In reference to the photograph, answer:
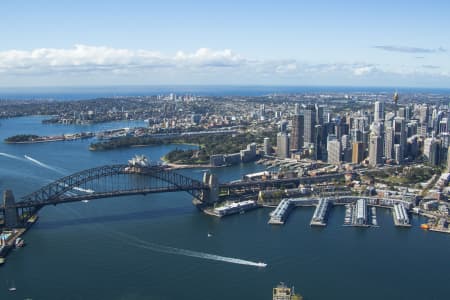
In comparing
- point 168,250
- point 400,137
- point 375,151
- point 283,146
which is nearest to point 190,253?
point 168,250

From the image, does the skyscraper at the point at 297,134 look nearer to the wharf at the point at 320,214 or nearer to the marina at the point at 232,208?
the wharf at the point at 320,214

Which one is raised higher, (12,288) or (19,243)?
(19,243)

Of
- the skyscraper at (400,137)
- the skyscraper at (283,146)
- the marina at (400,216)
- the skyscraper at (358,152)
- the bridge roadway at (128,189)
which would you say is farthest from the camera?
the skyscraper at (283,146)

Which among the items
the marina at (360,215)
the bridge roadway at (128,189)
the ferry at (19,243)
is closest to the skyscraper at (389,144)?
the bridge roadway at (128,189)

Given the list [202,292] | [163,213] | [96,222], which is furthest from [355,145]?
[202,292]

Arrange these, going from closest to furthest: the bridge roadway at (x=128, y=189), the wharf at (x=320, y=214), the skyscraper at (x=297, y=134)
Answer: the bridge roadway at (x=128, y=189), the wharf at (x=320, y=214), the skyscraper at (x=297, y=134)

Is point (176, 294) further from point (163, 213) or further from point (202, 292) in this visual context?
point (163, 213)

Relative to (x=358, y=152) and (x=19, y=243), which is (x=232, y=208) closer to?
(x=19, y=243)
